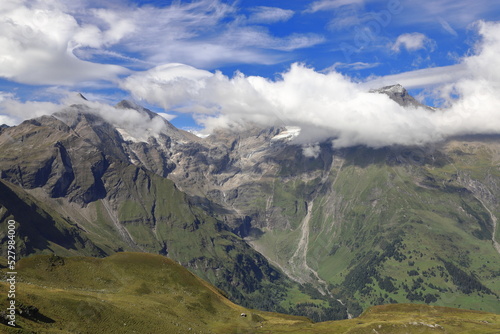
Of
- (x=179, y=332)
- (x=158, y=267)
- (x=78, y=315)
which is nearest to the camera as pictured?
(x=78, y=315)

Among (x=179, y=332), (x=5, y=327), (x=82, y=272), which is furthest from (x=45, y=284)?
(x=5, y=327)

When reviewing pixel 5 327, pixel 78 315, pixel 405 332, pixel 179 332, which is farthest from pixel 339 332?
pixel 5 327

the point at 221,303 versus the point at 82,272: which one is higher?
the point at 82,272

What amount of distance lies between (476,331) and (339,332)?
62.7 m

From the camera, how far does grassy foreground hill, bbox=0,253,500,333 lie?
105 meters

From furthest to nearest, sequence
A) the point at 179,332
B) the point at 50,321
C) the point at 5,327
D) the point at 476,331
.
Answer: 1. the point at 476,331
2. the point at 179,332
3. the point at 50,321
4. the point at 5,327

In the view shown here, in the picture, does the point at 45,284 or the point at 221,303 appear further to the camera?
the point at 221,303

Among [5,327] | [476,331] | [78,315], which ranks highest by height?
[5,327]

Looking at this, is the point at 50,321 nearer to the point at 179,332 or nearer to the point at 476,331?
the point at 179,332

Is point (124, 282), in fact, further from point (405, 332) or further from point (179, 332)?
point (405, 332)

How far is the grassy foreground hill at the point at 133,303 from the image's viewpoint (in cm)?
10469

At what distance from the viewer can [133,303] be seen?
138750 millimetres

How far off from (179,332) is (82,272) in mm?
68527

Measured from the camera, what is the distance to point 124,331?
354ft
